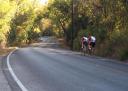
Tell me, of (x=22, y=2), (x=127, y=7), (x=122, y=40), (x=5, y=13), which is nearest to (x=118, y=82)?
(x=122, y=40)

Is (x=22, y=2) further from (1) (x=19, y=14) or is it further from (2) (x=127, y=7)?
(2) (x=127, y=7)

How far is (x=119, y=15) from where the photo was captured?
39.5 m

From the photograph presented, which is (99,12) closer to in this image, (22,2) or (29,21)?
(22,2)

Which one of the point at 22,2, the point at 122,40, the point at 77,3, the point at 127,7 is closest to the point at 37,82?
the point at 122,40

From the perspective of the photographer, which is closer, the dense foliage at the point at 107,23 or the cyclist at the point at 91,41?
the dense foliage at the point at 107,23

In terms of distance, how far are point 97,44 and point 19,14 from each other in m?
36.7

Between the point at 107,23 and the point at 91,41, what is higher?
the point at 107,23

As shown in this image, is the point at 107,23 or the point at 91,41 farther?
the point at 107,23

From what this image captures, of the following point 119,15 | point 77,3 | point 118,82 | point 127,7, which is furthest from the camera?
point 77,3

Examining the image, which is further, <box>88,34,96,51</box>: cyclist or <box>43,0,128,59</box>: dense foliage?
<box>88,34,96,51</box>: cyclist

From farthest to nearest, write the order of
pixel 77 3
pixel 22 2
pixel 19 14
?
pixel 19 14 → pixel 22 2 → pixel 77 3

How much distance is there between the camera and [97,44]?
42969mm

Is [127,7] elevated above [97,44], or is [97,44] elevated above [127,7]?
[127,7]

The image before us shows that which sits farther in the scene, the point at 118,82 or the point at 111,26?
the point at 111,26
